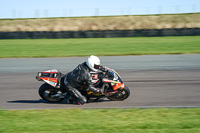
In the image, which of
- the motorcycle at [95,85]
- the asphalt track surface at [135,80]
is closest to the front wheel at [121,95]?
the motorcycle at [95,85]

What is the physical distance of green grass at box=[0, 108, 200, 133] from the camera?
593cm

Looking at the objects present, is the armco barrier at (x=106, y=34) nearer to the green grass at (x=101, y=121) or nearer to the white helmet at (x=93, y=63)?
the white helmet at (x=93, y=63)

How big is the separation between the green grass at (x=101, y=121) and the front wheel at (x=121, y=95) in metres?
1.12

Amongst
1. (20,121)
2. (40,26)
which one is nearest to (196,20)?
(40,26)

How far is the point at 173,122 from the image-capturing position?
6.29 meters

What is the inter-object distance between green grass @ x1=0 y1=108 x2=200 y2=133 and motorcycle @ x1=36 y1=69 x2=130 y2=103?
3.09 ft

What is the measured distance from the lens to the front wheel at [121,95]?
8500 mm

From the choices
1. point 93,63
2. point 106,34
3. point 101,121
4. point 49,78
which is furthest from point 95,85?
point 106,34

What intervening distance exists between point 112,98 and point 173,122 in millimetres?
2681

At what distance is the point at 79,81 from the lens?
26.8ft

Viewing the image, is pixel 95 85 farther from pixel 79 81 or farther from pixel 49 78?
pixel 49 78

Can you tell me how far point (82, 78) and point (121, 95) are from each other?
1.28 meters

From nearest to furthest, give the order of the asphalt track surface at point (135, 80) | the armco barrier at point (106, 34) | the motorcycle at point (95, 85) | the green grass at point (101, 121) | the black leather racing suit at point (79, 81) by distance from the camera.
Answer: the green grass at point (101, 121) → the black leather racing suit at point (79, 81) → the motorcycle at point (95, 85) → the asphalt track surface at point (135, 80) → the armco barrier at point (106, 34)

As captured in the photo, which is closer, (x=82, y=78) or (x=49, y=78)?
(x=82, y=78)
